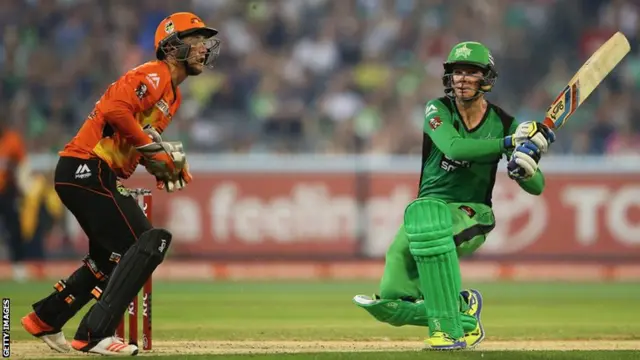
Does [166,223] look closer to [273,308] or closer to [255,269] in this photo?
[255,269]

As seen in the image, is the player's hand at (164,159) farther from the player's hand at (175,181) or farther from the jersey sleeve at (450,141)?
the jersey sleeve at (450,141)

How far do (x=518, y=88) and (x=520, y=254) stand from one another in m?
3.02

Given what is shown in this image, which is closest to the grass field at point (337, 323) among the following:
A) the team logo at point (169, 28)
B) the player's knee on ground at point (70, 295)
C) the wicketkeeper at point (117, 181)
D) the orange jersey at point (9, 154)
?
the player's knee on ground at point (70, 295)

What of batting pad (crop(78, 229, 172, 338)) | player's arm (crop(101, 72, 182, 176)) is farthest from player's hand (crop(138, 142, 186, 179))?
batting pad (crop(78, 229, 172, 338))

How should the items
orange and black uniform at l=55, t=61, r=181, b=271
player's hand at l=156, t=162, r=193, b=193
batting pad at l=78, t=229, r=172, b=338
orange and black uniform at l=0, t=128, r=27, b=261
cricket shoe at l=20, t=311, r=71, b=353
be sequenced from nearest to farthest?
batting pad at l=78, t=229, r=172, b=338
orange and black uniform at l=55, t=61, r=181, b=271
player's hand at l=156, t=162, r=193, b=193
cricket shoe at l=20, t=311, r=71, b=353
orange and black uniform at l=0, t=128, r=27, b=261

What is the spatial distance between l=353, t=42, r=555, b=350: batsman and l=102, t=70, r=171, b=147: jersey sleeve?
5.38 ft

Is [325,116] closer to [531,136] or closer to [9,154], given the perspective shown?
[9,154]

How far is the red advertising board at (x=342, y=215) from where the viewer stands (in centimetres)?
1683

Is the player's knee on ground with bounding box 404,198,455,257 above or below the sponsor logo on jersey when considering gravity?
below

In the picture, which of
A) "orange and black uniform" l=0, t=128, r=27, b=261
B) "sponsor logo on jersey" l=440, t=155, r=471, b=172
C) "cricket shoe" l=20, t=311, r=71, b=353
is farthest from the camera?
"orange and black uniform" l=0, t=128, r=27, b=261

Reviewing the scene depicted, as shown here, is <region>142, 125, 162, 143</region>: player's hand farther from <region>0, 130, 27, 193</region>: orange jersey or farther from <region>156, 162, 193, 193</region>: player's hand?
<region>0, 130, 27, 193</region>: orange jersey

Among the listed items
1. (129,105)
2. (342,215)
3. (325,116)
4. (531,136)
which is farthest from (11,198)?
(531,136)

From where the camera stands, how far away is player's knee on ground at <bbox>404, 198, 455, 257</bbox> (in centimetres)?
705

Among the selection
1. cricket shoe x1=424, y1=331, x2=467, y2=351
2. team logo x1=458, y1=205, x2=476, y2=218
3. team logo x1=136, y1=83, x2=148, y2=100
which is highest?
team logo x1=136, y1=83, x2=148, y2=100
